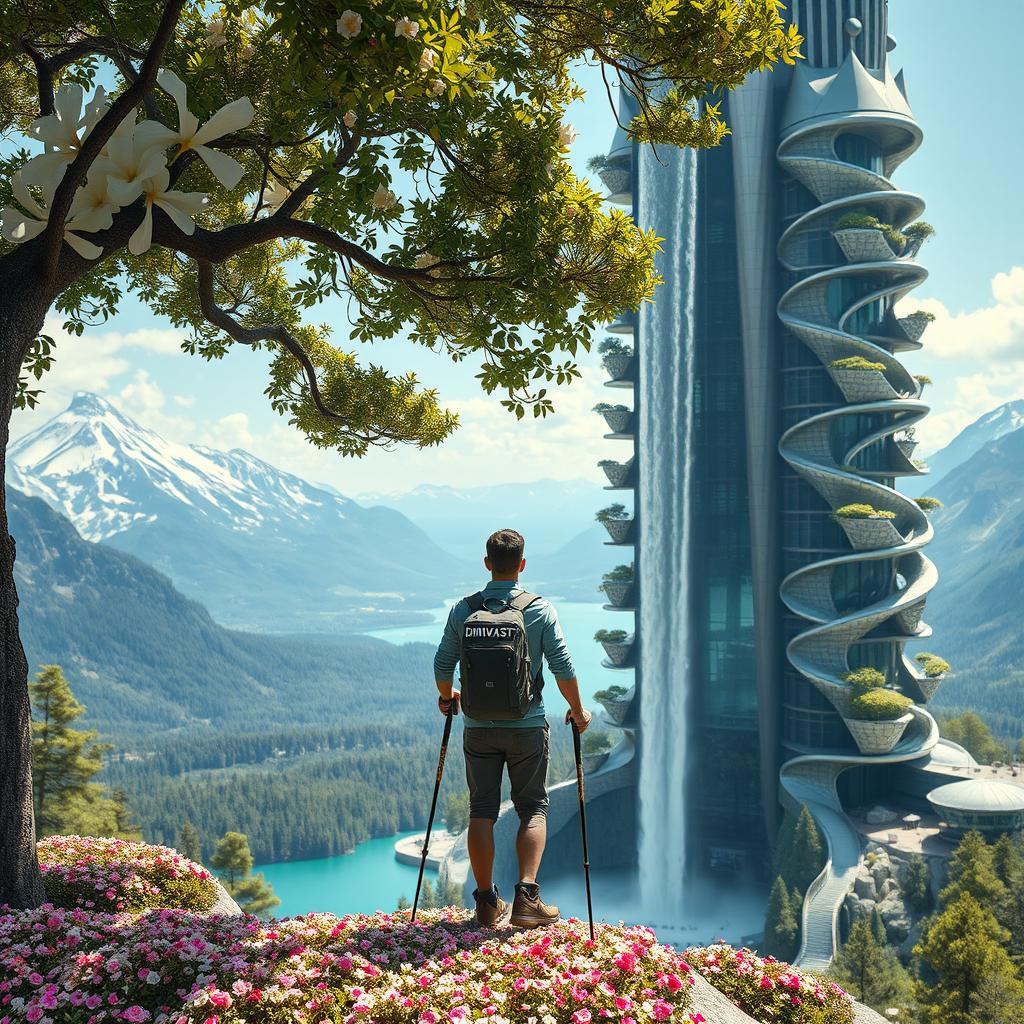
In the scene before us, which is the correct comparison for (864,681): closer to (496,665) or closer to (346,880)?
(496,665)

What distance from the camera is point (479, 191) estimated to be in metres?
8.81

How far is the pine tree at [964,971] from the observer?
2608 centimetres

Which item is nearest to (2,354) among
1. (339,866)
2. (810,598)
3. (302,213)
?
(302,213)

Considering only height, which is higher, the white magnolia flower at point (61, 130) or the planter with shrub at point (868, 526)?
the planter with shrub at point (868, 526)

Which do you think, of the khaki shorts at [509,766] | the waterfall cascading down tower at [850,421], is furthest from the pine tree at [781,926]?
the khaki shorts at [509,766]

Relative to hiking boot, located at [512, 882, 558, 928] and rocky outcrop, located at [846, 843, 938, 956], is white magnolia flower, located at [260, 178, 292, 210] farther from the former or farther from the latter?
rocky outcrop, located at [846, 843, 938, 956]

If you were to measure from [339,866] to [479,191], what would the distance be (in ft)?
384

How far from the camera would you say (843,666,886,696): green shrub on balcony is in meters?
48.1

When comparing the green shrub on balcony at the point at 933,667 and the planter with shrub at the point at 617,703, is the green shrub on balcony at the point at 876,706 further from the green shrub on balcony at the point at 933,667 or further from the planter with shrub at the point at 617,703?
the planter with shrub at the point at 617,703

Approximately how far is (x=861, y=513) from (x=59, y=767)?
117 feet

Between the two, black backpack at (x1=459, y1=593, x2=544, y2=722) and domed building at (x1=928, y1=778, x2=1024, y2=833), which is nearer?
black backpack at (x1=459, y1=593, x2=544, y2=722)

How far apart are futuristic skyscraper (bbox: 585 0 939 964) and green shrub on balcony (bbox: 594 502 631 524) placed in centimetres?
108

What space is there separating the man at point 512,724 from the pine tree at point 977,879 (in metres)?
32.6

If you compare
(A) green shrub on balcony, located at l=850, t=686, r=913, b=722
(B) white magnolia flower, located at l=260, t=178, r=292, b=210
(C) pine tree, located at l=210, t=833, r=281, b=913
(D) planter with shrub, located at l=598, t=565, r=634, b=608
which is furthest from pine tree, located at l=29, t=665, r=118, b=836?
(A) green shrub on balcony, located at l=850, t=686, r=913, b=722
